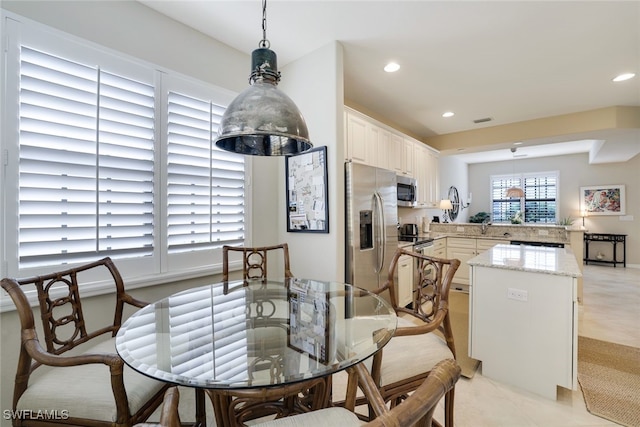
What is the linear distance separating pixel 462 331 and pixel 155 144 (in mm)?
3582

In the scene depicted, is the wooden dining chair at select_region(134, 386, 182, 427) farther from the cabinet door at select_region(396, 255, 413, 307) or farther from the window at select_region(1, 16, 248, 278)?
the cabinet door at select_region(396, 255, 413, 307)

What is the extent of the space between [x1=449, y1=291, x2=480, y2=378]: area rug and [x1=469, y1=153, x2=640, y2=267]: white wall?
5827 millimetres

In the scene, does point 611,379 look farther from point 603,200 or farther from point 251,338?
point 603,200

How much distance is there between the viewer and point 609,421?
5.80ft

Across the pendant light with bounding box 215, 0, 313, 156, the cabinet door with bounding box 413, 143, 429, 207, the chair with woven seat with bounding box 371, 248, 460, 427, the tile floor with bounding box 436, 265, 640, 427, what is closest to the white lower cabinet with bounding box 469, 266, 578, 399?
the tile floor with bounding box 436, 265, 640, 427

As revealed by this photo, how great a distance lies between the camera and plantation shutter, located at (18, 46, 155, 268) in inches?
63.9

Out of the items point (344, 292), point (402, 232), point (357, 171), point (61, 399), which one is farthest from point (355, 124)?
point (61, 399)

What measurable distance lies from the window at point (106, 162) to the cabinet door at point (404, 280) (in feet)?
7.08

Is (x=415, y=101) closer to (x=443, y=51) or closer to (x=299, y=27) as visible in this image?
(x=443, y=51)

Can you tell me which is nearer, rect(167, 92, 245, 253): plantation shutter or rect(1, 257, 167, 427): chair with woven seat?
rect(1, 257, 167, 427): chair with woven seat

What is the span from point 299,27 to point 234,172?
1.40m

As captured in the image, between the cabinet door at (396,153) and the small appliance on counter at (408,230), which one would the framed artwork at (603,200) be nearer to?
the small appliance on counter at (408,230)

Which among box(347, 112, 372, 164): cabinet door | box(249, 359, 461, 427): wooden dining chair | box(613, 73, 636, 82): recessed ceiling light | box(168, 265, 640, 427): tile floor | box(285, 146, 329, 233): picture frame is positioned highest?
box(613, 73, 636, 82): recessed ceiling light

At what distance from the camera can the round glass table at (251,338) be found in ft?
3.19
